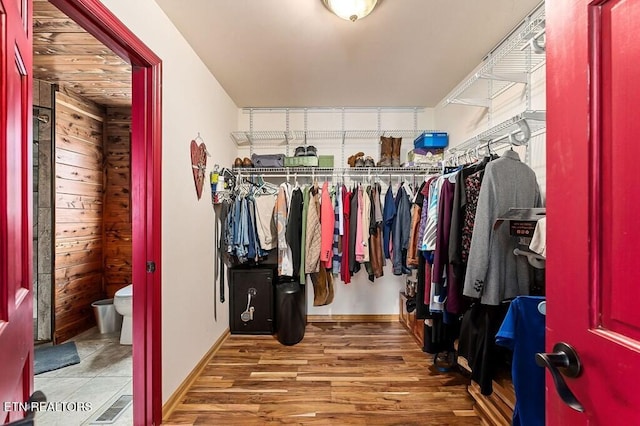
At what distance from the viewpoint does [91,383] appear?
81.3 inches

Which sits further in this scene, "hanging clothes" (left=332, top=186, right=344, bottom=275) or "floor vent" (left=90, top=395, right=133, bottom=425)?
"hanging clothes" (left=332, top=186, right=344, bottom=275)

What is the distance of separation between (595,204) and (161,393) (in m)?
2.13

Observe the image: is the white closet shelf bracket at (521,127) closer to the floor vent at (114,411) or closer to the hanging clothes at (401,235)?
the hanging clothes at (401,235)

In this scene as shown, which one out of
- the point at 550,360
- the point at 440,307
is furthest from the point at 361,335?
the point at 550,360

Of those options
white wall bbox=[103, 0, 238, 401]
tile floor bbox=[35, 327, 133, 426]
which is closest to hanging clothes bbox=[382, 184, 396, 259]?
white wall bbox=[103, 0, 238, 401]

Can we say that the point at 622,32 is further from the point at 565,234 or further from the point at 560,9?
the point at 565,234

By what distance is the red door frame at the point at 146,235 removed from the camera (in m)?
1.57

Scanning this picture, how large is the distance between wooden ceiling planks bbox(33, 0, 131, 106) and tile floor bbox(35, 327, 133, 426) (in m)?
2.43

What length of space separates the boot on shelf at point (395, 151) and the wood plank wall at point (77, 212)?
10.8 ft

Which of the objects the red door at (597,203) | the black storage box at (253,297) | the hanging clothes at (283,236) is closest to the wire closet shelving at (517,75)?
the red door at (597,203)

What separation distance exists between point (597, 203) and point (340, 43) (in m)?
1.91

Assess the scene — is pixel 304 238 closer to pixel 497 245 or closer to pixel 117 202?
pixel 497 245

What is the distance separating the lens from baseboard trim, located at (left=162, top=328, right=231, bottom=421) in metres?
1.73

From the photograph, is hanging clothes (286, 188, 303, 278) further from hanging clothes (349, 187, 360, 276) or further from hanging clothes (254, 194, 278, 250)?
hanging clothes (349, 187, 360, 276)
